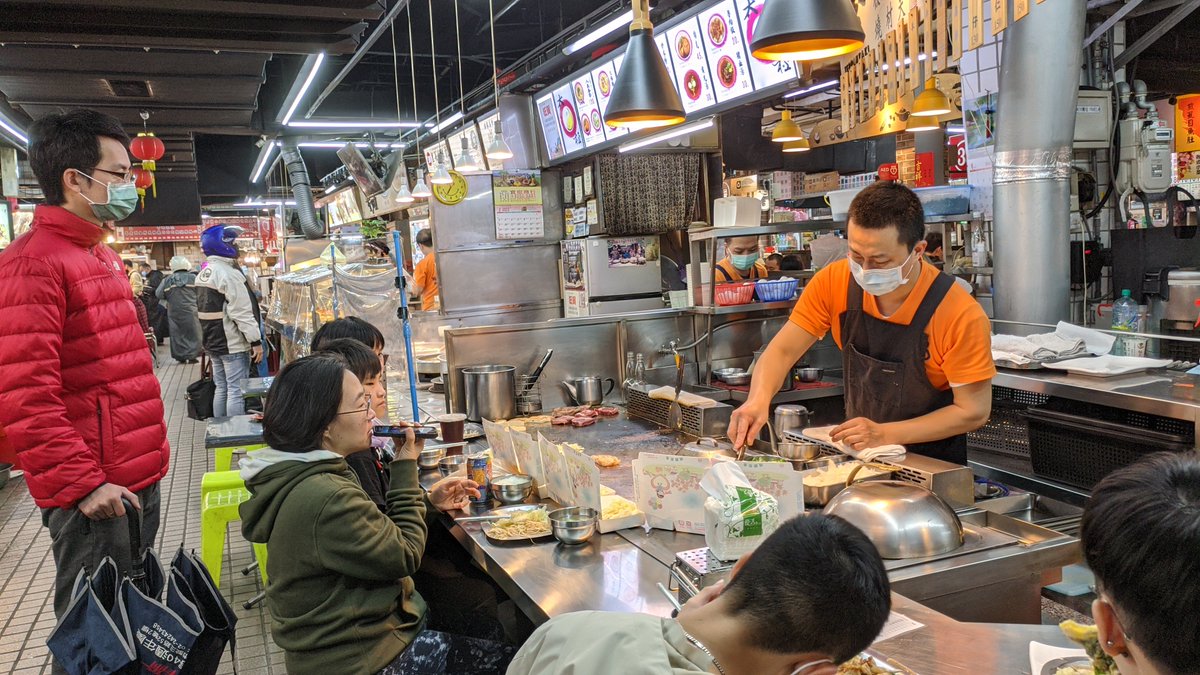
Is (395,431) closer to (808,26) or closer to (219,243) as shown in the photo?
(808,26)

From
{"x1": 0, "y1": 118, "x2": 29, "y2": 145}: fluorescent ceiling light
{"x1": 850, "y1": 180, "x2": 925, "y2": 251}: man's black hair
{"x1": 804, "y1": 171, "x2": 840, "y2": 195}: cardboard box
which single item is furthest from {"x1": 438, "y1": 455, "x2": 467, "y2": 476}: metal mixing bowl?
{"x1": 804, "y1": 171, "x2": 840, "y2": 195}: cardboard box

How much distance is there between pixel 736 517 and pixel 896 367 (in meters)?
1.37

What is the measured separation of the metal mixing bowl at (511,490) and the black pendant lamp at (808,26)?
1796mm

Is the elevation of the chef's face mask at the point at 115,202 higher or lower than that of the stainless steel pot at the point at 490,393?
higher

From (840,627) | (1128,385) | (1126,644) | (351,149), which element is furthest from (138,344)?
(351,149)

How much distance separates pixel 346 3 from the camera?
5512 mm

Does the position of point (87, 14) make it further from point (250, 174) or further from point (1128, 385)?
point (250, 174)

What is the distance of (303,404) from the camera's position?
7.78 feet

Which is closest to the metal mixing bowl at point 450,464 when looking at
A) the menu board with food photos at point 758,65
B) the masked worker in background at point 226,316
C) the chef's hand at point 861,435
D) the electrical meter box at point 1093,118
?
the chef's hand at point 861,435

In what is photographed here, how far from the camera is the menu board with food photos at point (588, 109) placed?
7.38m

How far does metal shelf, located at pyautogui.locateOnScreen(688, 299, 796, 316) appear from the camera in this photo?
549 centimetres

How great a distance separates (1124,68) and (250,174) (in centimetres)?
1729

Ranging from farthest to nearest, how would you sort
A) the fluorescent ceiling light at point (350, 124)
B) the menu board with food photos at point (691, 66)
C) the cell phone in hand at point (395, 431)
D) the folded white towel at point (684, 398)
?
the fluorescent ceiling light at point (350, 124) < the menu board with food photos at point (691, 66) < the folded white towel at point (684, 398) < the cell phone in hand at point (395, 431)

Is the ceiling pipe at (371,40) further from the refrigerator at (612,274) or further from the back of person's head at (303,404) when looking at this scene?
the back of person's head at (303,404)
